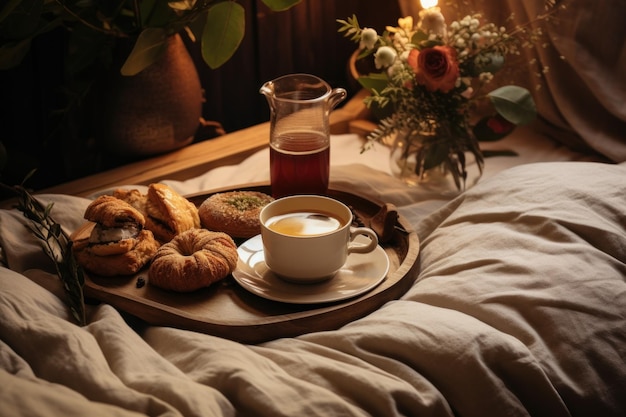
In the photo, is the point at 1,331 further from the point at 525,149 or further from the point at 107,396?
the point at 525,149

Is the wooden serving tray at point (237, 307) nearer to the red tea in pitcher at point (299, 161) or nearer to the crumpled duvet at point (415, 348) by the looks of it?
the crumpled duvet at point (415, 348)

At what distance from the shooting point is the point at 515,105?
1.61 m

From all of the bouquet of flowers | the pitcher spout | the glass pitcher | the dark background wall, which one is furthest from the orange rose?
the dark background wall

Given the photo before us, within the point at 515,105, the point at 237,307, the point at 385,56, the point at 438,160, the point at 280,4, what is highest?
the point at 280,4

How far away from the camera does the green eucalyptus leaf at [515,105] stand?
1600mm

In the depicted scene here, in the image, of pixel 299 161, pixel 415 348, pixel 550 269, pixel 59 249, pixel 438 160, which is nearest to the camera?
pixel 415 348

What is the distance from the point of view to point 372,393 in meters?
0.87

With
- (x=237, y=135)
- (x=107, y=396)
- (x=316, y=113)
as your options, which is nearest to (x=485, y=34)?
(x=316, y=113)

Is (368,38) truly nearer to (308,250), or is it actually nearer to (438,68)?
(438,68)

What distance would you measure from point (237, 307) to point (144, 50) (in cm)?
62

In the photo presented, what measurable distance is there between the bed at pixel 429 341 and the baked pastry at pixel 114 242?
0.06 metres

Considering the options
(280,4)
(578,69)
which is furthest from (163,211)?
(578,69)

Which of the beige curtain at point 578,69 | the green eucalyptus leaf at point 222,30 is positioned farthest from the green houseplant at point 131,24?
the beige curtain at point 578,69

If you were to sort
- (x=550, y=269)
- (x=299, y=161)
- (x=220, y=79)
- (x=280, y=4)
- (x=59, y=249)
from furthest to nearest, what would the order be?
(x=220, y=79) < (x=280, y=4) < (x=299, y=161) < (x=59, y=249) < (x=550, y=269)
